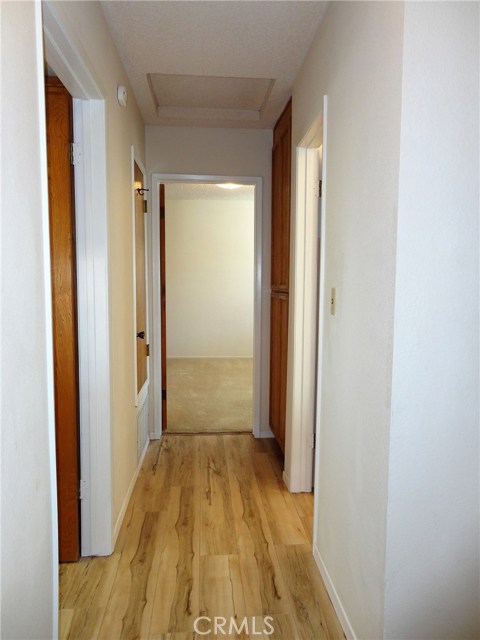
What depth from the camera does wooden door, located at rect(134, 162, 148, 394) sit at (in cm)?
282

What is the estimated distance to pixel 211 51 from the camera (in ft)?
7.24

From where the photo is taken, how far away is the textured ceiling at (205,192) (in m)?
5.77

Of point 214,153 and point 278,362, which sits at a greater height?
point 214,153

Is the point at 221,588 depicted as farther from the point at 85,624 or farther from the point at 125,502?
the point at 125,502

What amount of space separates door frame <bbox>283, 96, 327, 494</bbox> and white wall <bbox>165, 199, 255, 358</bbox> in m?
4.34

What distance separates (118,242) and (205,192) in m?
4.20

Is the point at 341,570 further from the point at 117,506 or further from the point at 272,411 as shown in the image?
the point at 272,411

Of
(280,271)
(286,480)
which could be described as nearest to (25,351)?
(286,480)

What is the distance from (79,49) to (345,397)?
1.58 m

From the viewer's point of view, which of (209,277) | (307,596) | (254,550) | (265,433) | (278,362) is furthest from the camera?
(209,277)

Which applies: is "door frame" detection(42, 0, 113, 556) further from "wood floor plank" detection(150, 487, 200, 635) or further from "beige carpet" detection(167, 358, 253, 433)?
"beige carpet" detection(167, 358, 253, 433)

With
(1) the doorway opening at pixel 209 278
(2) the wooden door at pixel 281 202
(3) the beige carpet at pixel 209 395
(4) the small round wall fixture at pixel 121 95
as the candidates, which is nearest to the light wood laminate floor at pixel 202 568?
(3) the beige carpet at pixel 209 395

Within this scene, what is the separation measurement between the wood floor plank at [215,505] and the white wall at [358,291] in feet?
1.64

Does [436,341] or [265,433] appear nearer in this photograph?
[436,341]
